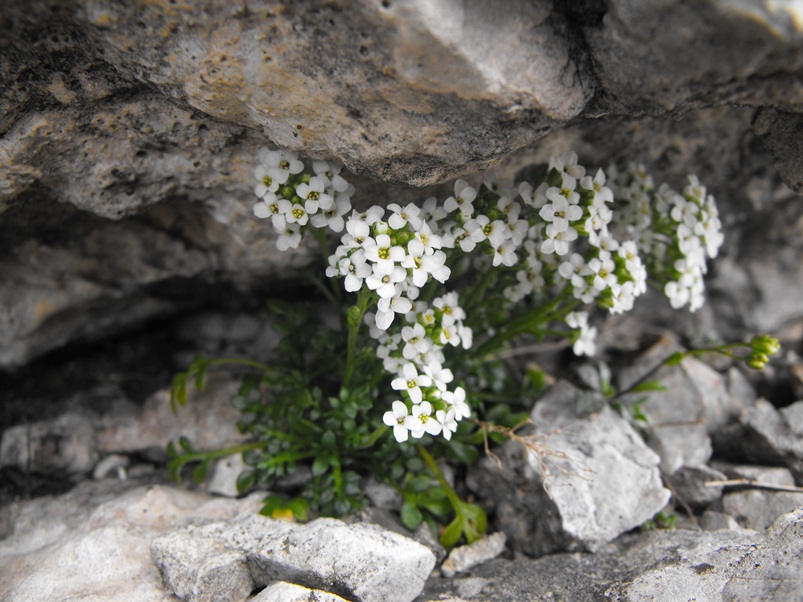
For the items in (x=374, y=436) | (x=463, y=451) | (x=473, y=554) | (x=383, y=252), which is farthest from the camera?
(x=463, y=451)

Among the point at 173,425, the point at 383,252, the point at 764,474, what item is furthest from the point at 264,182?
the point at 764,474

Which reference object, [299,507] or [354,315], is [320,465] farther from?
[354,315]

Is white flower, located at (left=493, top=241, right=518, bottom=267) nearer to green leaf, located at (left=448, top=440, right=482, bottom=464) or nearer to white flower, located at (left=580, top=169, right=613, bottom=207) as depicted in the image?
white flower, located at (left=580, top=169, right=613, bottom=207)

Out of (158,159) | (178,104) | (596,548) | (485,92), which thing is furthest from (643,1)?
(596,548)

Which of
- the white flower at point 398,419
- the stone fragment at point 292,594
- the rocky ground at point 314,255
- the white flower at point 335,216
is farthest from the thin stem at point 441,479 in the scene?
the white flower at point 335,216

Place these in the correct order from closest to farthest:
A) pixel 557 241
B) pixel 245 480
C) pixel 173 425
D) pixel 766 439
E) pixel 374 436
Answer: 1. pixel 557 241
2. pixel 374 436
3. pixel 245 480
4. pixel 766 439
5. pixel 173 425

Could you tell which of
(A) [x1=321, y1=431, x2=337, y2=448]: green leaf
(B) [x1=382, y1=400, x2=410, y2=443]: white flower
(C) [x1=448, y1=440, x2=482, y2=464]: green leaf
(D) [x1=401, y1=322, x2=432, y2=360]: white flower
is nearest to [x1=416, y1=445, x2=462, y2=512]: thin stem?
(C) [x1=448, y1=440, x2=482, y2=464]: green leaf
